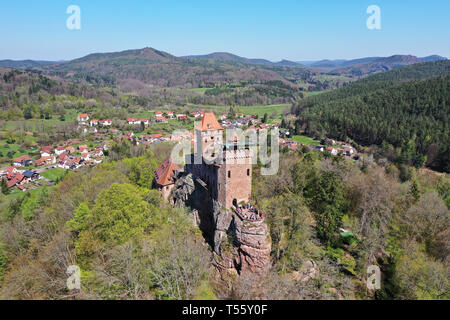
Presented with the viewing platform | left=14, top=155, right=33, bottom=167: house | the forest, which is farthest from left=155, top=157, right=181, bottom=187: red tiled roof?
left=14, top=155, right=33, bottom=167: house

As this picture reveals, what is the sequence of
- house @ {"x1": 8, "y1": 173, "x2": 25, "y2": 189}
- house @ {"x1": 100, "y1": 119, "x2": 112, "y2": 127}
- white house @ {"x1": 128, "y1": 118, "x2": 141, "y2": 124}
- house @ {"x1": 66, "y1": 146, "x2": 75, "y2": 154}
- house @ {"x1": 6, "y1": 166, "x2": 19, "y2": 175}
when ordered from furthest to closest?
white house @ {"x1": 128, "y1": 118, "x2": 141, "y2": 124} → house @ {"x1": 100, "y1": 119, "x2": 112, "y2": 127} → house @ {"x1": 66, "y1": 146, "x2": 75, "y2": 154} → house @ {"x1": 6, "y1": 166, "x2": 19, "y2": 175} → house @ {"x1": 8, "y1": 173, "x2": 25, "y2": 189}

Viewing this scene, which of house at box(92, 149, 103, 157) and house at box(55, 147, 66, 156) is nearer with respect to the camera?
house at box(92, 149, 103, 157)

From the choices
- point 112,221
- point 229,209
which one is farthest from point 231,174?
point 112,221

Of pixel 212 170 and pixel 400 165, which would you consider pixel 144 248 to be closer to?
pixel 212 170

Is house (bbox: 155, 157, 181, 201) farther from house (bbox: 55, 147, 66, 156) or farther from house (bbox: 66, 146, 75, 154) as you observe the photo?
house (bbox: 55, 147, 66, 156)

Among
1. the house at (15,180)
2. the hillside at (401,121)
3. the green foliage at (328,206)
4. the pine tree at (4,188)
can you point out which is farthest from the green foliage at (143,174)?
the hillside at (401,121)

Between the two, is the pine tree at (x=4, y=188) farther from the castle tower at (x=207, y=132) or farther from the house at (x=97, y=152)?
the castle tower at (x=207, y=132)

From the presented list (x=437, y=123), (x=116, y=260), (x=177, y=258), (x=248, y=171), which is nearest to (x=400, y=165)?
(x=437, y=123)

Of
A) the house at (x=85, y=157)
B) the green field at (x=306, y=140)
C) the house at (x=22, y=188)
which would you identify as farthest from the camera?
the green field at (x=306, y=140)
